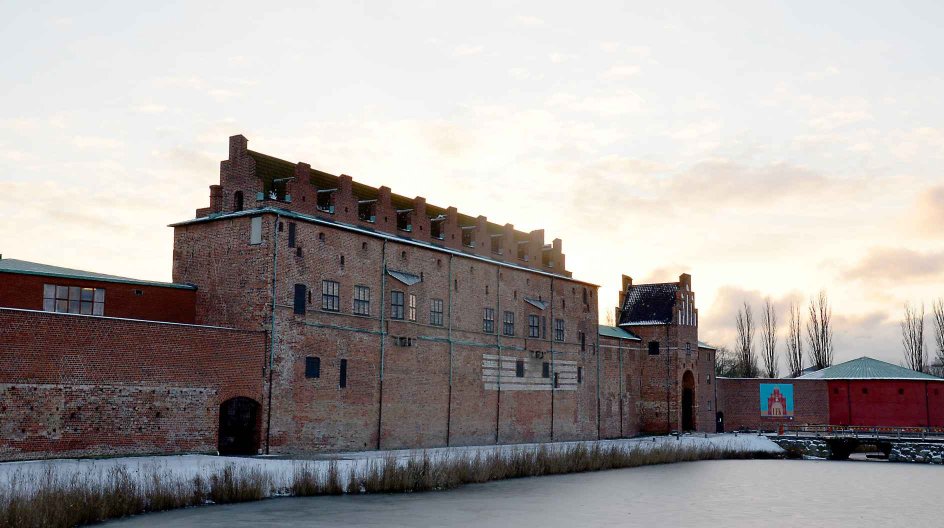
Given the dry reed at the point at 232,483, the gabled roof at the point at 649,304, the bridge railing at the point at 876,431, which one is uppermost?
the gabled roof at the point at 649,304

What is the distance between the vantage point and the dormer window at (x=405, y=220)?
3969cm

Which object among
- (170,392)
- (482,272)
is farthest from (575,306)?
(170,392)

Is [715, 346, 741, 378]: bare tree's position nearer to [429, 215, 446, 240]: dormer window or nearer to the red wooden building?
the red wooden building

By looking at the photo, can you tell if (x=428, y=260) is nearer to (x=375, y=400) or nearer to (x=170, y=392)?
(x=375, y=400)

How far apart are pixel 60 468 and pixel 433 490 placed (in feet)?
31.9

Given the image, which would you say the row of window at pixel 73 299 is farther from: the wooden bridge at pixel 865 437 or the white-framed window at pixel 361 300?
the wooden bridge at pixel 865 437

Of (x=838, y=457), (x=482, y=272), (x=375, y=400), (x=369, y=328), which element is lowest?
(x=838, y=457)

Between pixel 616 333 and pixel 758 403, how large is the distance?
1124 centimetres

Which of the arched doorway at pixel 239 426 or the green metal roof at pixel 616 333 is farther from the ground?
the green metal roof at pixel 616 333

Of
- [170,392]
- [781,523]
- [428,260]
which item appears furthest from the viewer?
[428,260]

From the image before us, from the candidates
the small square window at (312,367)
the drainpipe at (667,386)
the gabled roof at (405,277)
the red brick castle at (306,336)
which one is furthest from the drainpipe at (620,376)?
the small square window at (312,367)

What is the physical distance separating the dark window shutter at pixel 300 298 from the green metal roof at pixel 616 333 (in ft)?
76.1

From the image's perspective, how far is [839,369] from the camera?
56.6 metres

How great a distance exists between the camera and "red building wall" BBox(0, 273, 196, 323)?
87.8 ft
